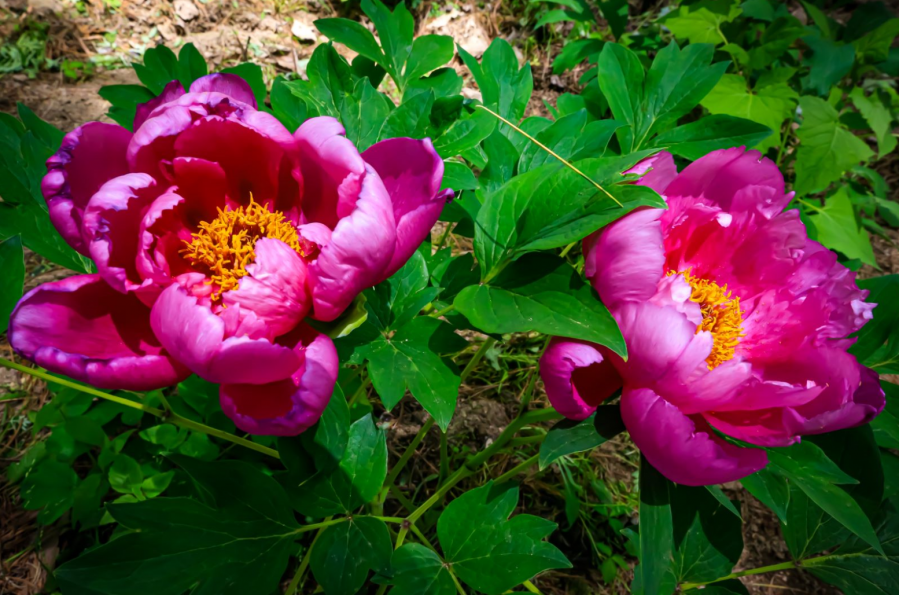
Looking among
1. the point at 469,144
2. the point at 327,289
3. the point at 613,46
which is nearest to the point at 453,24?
the point at 613,46

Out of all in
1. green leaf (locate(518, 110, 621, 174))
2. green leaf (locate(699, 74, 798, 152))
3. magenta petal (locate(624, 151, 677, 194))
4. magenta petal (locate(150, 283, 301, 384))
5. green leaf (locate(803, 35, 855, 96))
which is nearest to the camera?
magenta petal (locate(150, 283, 301, 384))

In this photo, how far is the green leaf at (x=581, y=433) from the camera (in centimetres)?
67

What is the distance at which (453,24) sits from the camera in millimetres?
2451

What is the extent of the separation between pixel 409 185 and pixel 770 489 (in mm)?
583

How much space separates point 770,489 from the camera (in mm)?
708

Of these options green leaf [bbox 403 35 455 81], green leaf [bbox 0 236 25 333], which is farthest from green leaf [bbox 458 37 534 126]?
green leaf [bbox 0 236 25 333]

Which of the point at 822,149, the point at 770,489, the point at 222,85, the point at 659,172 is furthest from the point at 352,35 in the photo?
the point at 822,149

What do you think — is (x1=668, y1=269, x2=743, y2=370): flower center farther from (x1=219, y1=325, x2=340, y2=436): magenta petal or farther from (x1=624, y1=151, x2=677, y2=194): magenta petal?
(x1=219, y1=325, x2=340, y2=436): magenta petal

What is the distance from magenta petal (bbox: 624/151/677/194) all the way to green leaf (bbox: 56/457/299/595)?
0.66 m

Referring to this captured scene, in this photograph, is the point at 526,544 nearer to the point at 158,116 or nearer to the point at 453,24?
the point at 158,116

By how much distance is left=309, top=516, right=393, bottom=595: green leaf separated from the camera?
0.76 metres

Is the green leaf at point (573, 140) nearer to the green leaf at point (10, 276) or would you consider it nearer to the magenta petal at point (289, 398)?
the magenta petal at point (289, 398)

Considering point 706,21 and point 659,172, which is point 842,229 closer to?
point 706,21

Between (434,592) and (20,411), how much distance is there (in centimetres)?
121
